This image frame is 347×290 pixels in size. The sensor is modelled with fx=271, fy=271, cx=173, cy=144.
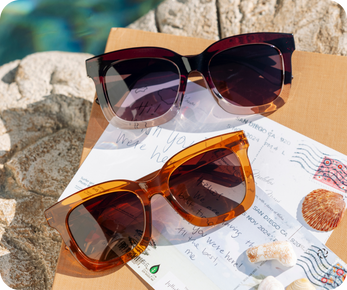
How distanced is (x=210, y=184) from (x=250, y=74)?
0.61 ft

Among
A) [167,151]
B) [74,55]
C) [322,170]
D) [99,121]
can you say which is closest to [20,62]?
[74,55]

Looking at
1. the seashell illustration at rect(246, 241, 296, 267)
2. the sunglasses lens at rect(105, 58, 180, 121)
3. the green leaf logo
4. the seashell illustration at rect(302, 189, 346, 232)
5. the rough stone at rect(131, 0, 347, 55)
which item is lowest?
the green leaf logo

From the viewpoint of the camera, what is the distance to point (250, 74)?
43 centimetres

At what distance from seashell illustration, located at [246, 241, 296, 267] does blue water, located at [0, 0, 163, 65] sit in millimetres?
573

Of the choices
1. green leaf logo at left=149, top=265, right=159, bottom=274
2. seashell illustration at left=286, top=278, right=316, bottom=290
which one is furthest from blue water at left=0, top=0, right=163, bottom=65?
seashell illustration at left=286, top=278, right=316, bottom=290

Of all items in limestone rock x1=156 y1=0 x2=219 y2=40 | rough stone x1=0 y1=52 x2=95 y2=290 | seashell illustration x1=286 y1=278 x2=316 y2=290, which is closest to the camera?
seashell illustration x1=286 y1=278 x2=316 y2=290

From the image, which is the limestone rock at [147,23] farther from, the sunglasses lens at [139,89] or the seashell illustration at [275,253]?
the seashell illustration at [275,253]

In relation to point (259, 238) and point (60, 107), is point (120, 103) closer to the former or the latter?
point (60, 107)

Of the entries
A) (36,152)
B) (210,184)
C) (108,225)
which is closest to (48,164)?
(36,152)

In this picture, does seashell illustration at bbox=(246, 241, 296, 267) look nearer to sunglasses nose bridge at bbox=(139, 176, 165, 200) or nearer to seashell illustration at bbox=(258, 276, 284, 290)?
seashell illustration at bbox=(258, 276, 284, 290)

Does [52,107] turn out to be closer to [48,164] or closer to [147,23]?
[48,164]

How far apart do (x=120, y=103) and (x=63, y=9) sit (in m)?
0.40

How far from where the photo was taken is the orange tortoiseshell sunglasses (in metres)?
0.38

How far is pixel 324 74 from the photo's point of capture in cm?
44
